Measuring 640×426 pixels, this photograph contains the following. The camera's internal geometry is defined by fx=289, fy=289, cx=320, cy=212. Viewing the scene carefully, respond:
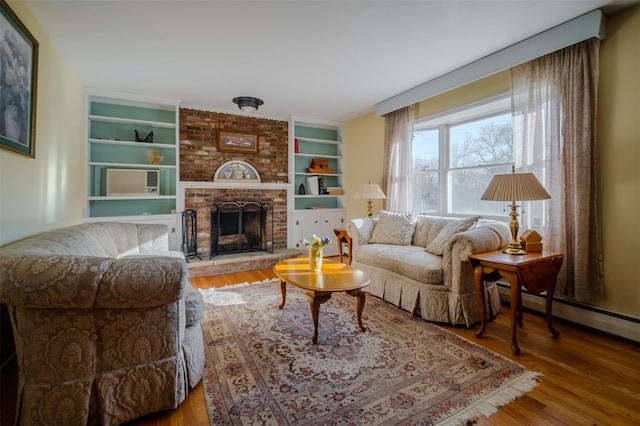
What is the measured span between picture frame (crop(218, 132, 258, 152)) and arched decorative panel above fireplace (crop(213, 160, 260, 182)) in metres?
0.23

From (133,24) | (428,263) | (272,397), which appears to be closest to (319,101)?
(133,24)

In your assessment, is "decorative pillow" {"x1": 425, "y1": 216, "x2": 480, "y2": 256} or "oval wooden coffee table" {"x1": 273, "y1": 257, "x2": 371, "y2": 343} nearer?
"oval wooden coffee table" {"x1": 273, "y1": 257, "x2": 371, "y2": 343}

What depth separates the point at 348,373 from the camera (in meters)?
1.80

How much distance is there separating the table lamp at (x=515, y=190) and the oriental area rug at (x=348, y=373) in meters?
1.01

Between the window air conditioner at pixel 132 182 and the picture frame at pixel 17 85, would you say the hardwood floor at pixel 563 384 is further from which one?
the window air conditioner at pixel 132 182

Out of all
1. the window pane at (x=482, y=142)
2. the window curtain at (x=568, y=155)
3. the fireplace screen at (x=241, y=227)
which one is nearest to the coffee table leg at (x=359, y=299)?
the window curtain at (x=568, y=155)

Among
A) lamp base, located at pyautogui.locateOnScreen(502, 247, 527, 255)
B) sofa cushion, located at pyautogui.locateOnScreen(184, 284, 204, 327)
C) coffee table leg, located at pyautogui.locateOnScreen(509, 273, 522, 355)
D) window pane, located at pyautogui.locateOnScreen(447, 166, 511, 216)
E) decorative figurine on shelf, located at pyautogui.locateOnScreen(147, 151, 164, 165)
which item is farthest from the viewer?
decorative figurine on shelf, located at pyautogui.locateOnScreen(147, 151, 164, 165)

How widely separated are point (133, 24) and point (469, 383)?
3548 millimetres

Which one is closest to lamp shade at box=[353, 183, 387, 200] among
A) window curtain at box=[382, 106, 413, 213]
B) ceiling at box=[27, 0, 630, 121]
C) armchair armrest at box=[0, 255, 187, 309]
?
window curtain at box=[382, 106, 413, 213]

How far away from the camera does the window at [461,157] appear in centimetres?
329

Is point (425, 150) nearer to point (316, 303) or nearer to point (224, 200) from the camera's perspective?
point (316, 303)

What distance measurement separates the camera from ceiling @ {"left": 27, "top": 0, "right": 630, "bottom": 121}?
7.08 feet

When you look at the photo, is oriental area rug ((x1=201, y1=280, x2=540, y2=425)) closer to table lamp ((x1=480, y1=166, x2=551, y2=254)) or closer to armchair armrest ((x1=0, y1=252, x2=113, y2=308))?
armchair armrest ((x1=0, y1=252, x2=113, y2=308))

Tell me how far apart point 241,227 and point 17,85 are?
3.15 meters
